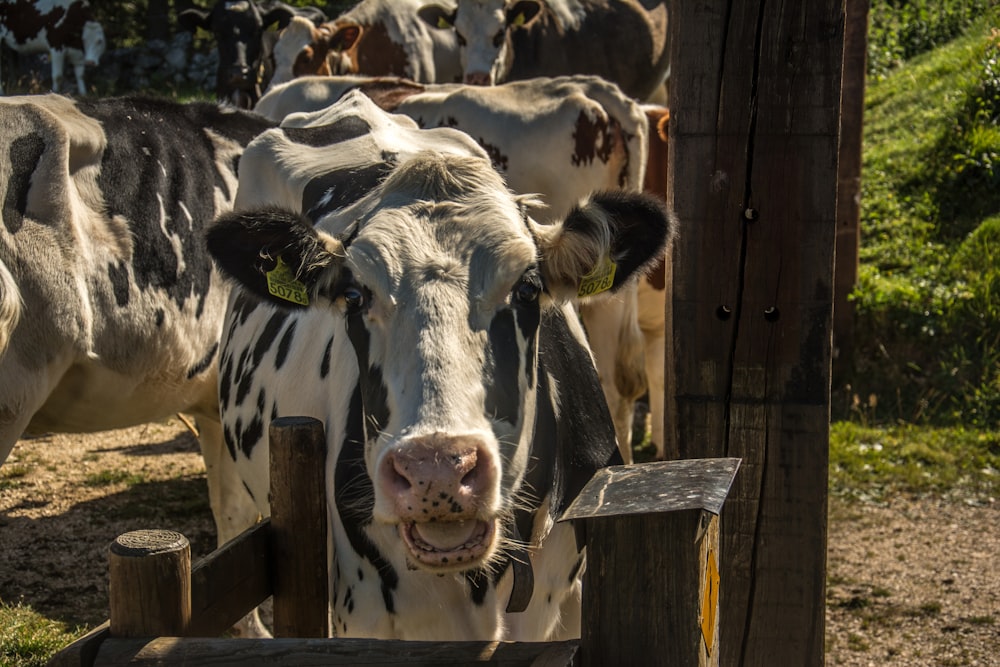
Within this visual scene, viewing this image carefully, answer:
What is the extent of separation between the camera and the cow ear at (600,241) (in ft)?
9.30

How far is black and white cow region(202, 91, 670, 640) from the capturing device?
2330 millimetres

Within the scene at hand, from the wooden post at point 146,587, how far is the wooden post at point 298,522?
430 millimetres

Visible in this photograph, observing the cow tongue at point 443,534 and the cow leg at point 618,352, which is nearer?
the cow tongue at point 443,534

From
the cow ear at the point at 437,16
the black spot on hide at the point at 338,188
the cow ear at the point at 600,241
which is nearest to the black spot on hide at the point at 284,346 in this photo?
the black spot on hide at the point at 338,188

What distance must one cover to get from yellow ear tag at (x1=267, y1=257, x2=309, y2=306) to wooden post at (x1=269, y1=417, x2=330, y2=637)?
76 centimetres

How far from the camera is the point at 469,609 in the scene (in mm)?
2781

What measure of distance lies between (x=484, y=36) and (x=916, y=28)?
6.84 m

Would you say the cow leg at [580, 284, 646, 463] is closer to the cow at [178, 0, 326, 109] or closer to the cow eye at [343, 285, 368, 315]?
the cow eye at [343, 285, 368, 315]

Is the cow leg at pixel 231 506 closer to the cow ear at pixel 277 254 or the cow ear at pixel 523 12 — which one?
the cow ear at pixel 277 254

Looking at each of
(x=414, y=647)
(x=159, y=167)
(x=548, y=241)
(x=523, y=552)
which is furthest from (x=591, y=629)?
(x=159, y=167)

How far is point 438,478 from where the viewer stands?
2.19m

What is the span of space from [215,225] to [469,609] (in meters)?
1.14

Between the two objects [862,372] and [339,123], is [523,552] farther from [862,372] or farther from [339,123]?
[862,372]

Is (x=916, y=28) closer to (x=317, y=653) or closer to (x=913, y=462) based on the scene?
(x=913, y=462)
